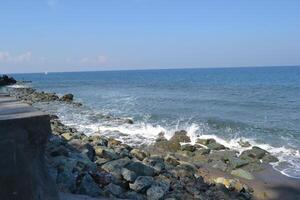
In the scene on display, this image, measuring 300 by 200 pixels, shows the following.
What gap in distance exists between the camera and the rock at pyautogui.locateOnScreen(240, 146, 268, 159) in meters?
14.0

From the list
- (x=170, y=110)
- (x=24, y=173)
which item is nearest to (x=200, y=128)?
(x=170, y=110)

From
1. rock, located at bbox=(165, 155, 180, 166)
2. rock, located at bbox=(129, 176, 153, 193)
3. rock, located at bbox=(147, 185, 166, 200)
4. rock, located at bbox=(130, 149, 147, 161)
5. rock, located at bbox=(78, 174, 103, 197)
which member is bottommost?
rock, located at bbox=(165, 155, 180, 166)

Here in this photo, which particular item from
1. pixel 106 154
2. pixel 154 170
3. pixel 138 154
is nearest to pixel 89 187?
pixel 154 170

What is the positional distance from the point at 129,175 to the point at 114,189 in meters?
0.92

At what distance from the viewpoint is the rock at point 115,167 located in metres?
8.37

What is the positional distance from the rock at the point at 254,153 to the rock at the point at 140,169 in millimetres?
5541

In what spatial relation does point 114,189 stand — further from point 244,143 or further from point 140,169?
point 244,143

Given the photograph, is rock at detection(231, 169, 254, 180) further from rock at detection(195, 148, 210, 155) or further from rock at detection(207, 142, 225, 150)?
rock at detection(207, 142, 225, 150)

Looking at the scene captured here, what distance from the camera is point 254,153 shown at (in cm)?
1420

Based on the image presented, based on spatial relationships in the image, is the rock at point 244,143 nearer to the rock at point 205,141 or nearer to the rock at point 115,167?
the rock at point 205,141

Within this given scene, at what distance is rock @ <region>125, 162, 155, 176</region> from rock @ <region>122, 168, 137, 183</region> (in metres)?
0.49

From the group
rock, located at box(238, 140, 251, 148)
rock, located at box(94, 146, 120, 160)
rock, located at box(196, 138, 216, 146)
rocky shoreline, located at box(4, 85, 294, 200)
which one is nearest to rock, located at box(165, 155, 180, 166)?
rocky shoreline, located at box(4, 85, 294, 200)

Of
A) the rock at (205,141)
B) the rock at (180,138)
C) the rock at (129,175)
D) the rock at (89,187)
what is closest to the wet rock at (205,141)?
the rock at (205,141)

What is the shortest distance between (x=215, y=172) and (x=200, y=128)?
7740 mm
